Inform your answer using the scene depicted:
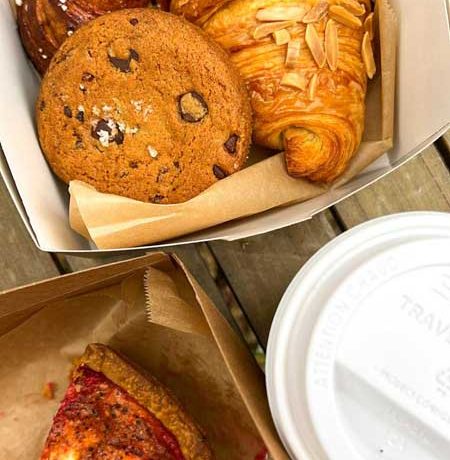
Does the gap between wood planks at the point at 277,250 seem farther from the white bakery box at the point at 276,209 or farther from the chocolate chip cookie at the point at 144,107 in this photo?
the chocolate chip cookie at the point at 144,107

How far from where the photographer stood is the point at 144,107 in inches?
38.4

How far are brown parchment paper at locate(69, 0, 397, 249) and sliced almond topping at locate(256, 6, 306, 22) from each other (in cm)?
13

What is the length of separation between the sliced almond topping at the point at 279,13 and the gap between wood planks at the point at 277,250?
0.96 feet

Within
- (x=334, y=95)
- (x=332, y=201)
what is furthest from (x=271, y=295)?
(x=334, y=95)

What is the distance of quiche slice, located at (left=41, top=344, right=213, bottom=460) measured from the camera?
1.04m

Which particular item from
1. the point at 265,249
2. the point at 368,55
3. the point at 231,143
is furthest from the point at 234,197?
the point at 368,55

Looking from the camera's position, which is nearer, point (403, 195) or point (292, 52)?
Answer: point (292, 52)

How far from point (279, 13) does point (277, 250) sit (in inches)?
13.5

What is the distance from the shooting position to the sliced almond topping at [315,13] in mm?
1007

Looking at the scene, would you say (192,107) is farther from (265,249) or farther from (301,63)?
(265,249)

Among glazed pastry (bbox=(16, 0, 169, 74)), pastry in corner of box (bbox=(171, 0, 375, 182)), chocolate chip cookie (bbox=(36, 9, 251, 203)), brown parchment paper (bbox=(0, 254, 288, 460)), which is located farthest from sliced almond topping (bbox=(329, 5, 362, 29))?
brown parchment paper (bbox=(0, 254, 288, 460))

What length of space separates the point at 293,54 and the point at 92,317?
484mm

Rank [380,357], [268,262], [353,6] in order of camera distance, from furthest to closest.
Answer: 1. [268,262]
2. [353,6]
3. [380,357]

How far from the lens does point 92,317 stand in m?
1.17
